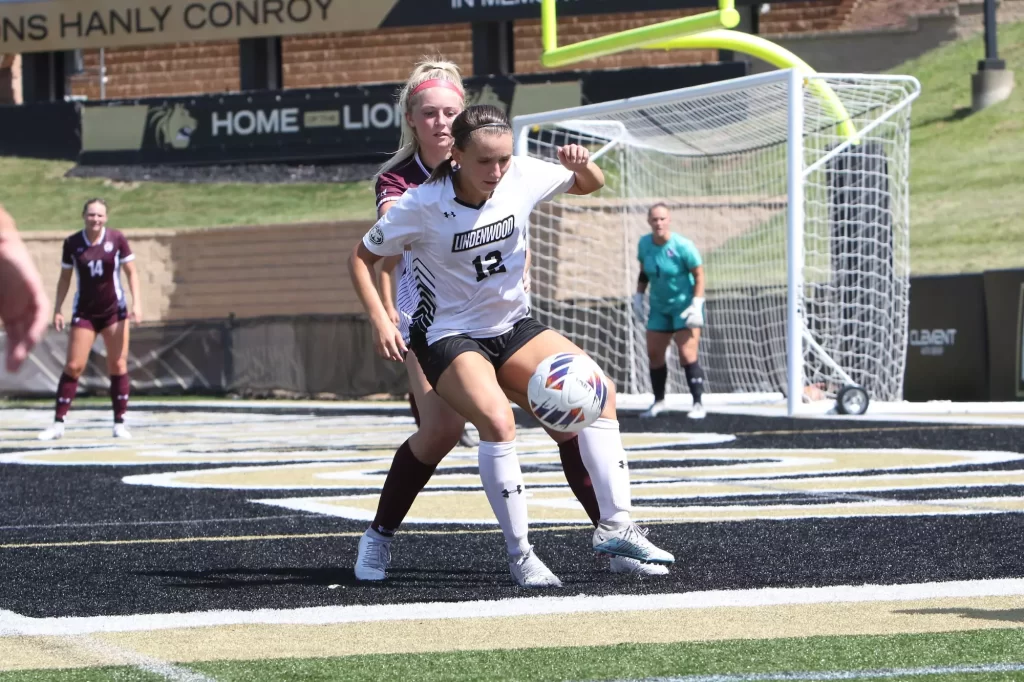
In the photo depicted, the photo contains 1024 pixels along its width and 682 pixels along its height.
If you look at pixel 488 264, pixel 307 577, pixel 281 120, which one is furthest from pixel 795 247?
pixel 281 120

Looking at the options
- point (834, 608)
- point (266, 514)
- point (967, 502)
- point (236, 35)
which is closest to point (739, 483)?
point (967, 502)

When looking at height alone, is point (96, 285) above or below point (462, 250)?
below

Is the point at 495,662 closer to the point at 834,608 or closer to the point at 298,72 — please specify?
the point at 834,608

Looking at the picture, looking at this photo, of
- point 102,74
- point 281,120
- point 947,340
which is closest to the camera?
point 947,340

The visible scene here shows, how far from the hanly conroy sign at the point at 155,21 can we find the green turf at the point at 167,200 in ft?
10.6

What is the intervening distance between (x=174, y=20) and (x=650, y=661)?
30581mm

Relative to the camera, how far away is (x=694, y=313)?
15.0m

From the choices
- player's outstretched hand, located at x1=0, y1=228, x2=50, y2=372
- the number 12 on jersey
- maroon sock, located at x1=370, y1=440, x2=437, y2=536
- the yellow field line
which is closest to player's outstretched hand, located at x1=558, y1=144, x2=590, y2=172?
the number 12 on jersey

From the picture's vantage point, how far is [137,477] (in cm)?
1041

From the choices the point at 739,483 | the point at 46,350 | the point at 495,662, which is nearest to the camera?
the point at 495,662

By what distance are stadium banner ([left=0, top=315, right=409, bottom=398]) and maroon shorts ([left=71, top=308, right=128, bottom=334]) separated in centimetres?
828

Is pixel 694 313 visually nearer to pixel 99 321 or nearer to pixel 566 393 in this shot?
pixel 99 321

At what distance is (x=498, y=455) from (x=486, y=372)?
28cm

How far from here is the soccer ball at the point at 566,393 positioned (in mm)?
5426
